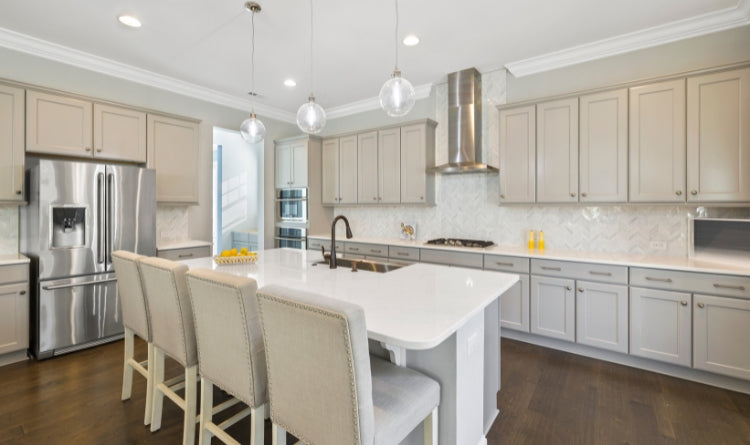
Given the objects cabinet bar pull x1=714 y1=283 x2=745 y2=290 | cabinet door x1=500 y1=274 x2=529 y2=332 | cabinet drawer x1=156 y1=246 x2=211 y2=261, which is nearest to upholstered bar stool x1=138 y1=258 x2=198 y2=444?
cabinet drawer x1=156 y1=246 x2=211 y2=261

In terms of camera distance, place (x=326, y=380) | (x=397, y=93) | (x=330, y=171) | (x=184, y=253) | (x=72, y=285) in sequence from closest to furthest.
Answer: (x=326, y=380) < (x=397, y=93) < (x=72, y=285) < (x=184, y=253) < (x=330, y=171)

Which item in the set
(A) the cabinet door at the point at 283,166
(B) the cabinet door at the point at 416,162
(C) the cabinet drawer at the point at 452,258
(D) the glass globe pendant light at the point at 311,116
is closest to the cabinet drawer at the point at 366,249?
(C) the cabinet drawer at the point at 452,258

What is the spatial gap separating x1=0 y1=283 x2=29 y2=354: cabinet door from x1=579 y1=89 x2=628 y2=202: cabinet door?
4.97 meters

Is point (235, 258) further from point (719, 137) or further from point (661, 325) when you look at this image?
point (719, 137)

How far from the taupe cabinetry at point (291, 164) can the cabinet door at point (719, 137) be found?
423cm

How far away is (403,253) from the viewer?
4.13 m

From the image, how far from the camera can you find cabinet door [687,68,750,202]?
2.58 m

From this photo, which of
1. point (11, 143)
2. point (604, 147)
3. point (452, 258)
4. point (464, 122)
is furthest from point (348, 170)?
point (11, 143)

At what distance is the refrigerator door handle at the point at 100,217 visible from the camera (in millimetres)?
3213

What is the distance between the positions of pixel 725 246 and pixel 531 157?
1.66 meters

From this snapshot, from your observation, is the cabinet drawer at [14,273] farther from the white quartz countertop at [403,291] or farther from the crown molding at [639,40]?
the crown molding at [639,40]

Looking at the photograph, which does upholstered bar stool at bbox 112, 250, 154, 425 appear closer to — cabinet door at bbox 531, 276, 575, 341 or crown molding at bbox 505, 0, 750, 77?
cabinet door at bbox 531, 276, 575, 341

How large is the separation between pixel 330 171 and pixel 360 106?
3.44 feet

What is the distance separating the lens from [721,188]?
8.70ft
